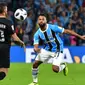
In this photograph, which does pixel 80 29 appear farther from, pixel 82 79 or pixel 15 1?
pixel 82 79

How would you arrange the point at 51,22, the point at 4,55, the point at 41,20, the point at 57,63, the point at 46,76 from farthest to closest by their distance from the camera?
the point at 51,22 → the point at 46,76 → the point at 57,63 → the point at 41,20 → the point at 4,55

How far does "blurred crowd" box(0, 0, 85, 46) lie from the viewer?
1844 cm

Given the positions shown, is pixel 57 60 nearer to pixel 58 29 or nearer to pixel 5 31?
pixel 58 29

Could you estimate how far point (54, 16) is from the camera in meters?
19.0

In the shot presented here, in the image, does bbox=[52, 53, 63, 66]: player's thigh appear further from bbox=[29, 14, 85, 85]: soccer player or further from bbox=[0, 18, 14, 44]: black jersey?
bbox=[0, 18, 14, 44]: black jersey

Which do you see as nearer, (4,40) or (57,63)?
(4,40)

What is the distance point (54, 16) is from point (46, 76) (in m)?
6.78

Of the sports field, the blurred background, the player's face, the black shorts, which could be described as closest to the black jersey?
the black shorts

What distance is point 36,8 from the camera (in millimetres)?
19656

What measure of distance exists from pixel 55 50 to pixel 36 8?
893 cm

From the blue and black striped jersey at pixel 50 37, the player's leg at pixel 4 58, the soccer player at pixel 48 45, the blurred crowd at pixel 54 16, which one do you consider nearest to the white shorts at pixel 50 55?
the soccer player at pixel 48 45

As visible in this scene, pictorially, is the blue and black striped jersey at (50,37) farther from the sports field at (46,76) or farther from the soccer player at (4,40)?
the soccer player at (4,40)

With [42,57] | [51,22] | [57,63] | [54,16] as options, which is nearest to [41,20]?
[42,57]

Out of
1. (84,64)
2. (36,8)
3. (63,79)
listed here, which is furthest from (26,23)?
(63,79)
